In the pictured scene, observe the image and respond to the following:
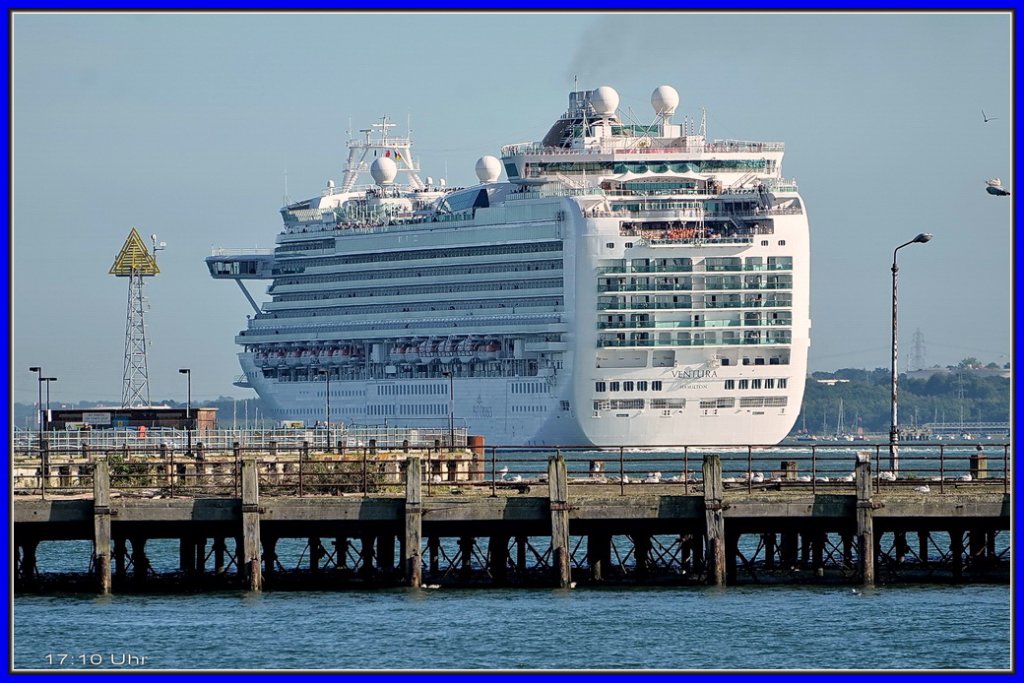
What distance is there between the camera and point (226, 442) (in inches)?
2904

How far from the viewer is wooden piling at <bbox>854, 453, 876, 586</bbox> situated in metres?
39.7

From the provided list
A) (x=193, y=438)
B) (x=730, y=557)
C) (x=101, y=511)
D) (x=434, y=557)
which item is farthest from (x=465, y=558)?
(x=193, y=438)

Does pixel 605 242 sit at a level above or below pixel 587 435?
above

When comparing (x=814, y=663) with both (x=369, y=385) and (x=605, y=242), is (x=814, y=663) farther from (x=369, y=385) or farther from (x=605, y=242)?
(x=369, y=385)

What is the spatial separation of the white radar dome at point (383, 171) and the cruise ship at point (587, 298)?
9.90 ft

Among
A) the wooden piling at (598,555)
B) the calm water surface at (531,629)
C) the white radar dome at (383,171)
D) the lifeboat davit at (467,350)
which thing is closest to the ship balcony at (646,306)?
the lifeboat davit at (467,350)

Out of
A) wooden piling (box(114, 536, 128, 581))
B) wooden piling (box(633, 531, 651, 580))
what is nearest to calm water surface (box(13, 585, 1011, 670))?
wooden piling (box(633, 531, 651, 580))

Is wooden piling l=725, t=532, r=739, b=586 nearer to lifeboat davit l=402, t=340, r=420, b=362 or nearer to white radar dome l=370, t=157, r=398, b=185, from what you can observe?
lifeboat davit l=402, t=340, r=420, b=362

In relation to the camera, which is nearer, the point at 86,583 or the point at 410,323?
the point at 86,583

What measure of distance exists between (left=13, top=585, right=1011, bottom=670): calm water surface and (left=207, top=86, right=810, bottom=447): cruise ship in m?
94.1

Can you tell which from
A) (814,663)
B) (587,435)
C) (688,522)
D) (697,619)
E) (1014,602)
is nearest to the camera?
(1014,602)

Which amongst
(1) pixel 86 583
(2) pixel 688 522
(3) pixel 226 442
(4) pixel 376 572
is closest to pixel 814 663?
(2) pixel 688 522

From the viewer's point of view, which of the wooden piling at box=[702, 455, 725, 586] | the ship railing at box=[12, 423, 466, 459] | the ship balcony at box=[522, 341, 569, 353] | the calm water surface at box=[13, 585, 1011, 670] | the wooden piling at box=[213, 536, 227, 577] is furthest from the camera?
the ship balcony at box=[522, 341, 569, 353]

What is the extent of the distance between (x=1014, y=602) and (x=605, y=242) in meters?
115
